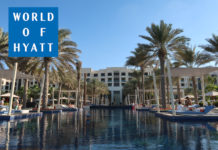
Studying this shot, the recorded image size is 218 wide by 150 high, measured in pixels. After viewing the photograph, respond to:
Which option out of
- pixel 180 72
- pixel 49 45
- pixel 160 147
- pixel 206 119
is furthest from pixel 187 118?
pixel 49 45

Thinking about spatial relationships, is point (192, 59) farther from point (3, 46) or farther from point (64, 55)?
point (3, 46)

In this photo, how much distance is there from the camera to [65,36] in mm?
22938

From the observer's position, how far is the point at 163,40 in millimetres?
20812

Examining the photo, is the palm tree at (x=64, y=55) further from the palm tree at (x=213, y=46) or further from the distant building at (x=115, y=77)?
the distant building at (x=115, y=77)

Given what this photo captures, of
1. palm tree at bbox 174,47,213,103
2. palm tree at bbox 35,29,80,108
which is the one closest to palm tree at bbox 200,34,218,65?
palm tree at bbox 174,47,213,103

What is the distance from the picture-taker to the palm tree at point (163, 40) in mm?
20703

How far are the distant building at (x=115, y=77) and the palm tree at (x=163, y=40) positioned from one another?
197 ft

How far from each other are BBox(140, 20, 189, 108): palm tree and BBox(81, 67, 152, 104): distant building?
6013 centimetres

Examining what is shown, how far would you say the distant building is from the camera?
81.6m

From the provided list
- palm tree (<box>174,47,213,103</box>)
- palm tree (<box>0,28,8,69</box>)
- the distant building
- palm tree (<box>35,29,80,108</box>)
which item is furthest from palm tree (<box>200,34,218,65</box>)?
the distant building

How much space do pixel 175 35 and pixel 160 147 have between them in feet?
58.8

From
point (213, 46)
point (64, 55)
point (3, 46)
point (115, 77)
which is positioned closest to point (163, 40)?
→ point (213, 46)

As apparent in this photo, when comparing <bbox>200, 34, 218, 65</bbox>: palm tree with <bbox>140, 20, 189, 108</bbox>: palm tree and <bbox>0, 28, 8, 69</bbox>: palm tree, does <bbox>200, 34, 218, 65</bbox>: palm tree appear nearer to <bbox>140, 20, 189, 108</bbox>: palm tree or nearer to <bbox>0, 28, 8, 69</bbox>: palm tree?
<bbox>140, 20, 189, 108</bbox>: palm tree

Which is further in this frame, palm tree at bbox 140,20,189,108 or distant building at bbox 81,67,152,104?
distant building at bbox 81,67,152,104
